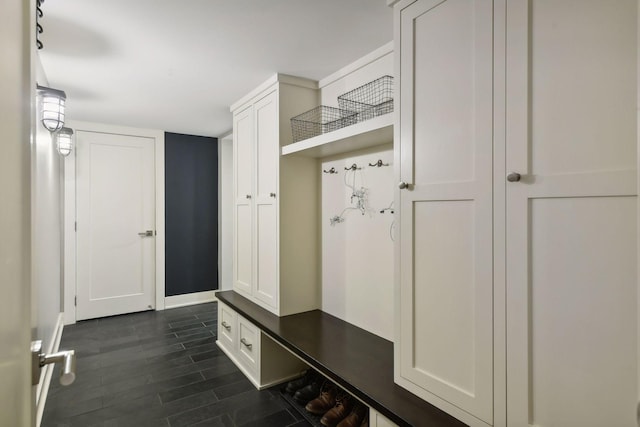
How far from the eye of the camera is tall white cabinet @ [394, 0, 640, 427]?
0.95m

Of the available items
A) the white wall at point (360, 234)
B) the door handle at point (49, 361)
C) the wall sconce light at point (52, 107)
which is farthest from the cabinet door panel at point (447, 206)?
the wall sconce light at point (52, 107)

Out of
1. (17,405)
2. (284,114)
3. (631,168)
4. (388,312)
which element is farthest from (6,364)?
(284,114)

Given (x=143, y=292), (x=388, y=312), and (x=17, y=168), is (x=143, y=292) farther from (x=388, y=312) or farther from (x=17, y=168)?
(x=17, y=168)

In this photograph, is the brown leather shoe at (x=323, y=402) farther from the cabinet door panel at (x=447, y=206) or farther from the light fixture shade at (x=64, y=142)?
the light fixture shade at (x=64, y=142)

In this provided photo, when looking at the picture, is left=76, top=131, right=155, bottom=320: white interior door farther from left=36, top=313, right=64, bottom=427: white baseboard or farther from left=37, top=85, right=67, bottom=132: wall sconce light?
left=37, top=85, right=67, bottom=132: wall sconce light

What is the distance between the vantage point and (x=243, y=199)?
314 centimetres

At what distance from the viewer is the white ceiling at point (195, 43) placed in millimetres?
1735

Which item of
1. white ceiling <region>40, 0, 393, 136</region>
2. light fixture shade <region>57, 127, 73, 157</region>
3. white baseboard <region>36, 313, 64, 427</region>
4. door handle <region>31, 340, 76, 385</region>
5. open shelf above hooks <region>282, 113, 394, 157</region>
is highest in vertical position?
white ceiling <region>40, 0, 393, 136</region>

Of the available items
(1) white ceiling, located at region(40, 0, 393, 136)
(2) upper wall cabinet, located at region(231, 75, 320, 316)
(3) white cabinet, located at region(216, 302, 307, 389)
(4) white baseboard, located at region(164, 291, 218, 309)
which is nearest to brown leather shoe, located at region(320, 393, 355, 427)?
(3) white cabinet, located at region(216, 302, 307, 389)

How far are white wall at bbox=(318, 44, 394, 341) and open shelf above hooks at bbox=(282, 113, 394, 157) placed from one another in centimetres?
10

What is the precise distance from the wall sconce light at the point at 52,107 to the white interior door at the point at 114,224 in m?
1.93

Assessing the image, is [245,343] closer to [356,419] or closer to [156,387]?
[156,387]

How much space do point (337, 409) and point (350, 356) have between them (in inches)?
18.2

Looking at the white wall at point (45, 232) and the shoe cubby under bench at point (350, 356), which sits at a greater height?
the white wall at point (45, 232)
